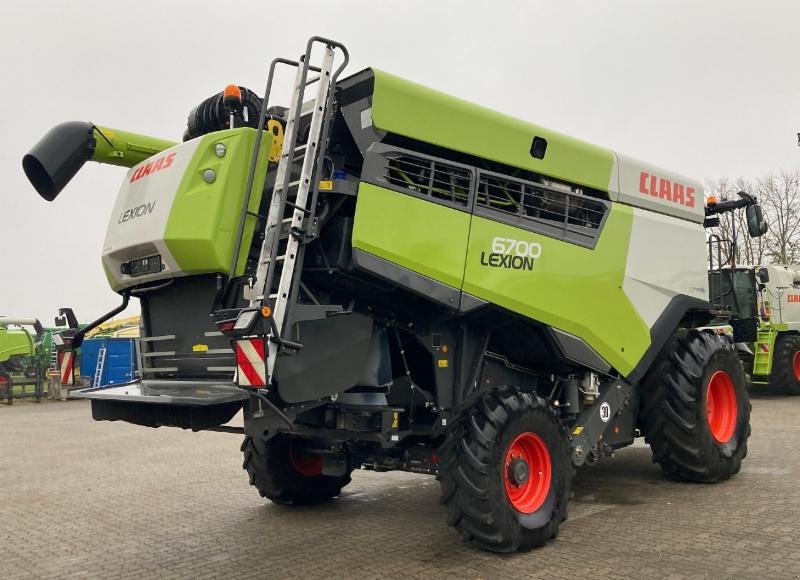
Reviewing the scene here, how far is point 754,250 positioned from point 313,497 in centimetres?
3391

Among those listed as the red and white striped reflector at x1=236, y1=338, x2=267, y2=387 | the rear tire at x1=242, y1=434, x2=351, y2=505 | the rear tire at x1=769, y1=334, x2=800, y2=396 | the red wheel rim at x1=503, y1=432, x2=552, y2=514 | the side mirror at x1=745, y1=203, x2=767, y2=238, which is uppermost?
the side mirror at x1=745, y1=203, x2=767, y2=238

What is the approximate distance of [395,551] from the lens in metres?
5.02

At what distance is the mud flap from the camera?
13.8 ft

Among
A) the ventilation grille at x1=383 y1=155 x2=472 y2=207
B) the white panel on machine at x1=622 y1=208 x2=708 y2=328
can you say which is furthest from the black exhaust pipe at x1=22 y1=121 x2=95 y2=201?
the white panel on machine at x1=622 y1=208 x2=708 y2=328

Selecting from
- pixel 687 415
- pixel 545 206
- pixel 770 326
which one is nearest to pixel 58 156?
pixel 545 206

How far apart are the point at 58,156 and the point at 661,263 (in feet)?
16.4

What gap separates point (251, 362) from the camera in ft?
13.2

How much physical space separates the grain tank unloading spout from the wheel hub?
374 cm

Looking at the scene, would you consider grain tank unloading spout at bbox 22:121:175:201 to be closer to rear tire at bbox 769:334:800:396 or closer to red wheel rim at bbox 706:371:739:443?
red wheel rim at bbox 706:371:739:443

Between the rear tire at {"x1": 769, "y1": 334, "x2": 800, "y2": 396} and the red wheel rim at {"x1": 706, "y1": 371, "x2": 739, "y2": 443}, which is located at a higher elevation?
the rear tire at {"x1": 769, "y1": 334, "x2": 800, "y2": 396}

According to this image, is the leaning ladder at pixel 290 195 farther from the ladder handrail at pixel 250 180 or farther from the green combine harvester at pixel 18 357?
the green combine harvester at pixel 18 357

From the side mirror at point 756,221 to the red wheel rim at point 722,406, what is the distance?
4.74 ft

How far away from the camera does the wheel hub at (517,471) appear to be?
500 centimetres

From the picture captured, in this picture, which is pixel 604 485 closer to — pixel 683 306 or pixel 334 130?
pixel 683 306
